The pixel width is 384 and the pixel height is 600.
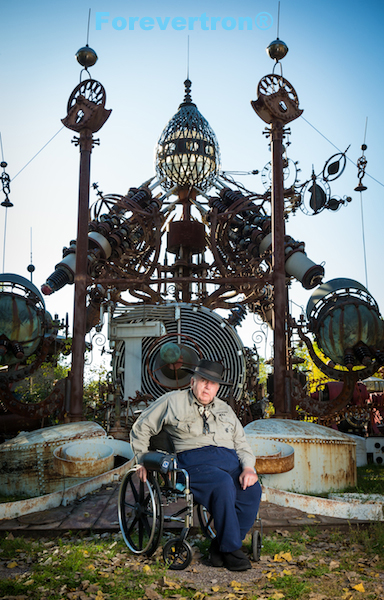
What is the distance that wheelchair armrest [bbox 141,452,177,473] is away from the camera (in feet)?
17.5

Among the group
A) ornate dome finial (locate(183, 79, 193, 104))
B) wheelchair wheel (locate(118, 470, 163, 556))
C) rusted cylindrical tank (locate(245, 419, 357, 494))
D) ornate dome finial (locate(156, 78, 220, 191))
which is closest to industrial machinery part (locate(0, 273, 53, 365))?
rusted cylindrical tank (locate(245, 419, 357, 494))

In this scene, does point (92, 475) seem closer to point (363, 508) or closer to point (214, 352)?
point (363, 508)

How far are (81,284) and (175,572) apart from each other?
1045 centimetres

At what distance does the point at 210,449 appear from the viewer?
5.76 metres

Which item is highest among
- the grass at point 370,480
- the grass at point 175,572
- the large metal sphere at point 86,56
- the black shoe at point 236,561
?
the large metal sphere at point 86,56

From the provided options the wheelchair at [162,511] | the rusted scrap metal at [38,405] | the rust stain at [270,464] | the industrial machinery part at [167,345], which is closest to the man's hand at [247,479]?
the wheelchair at [162,511]

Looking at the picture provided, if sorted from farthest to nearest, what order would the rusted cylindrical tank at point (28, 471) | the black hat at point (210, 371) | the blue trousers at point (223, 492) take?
the rusted cylindrical tank at point (28, 471) < the black hat at point (210, 371) < the blue trousers at point (223, 492)

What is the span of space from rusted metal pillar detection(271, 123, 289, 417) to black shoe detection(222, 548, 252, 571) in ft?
28.1

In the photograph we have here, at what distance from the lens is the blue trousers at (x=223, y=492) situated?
519 cm

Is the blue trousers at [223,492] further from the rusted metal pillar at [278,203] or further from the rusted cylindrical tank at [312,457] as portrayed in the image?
the rusted metal pillar at [278,203]

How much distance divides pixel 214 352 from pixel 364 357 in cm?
512

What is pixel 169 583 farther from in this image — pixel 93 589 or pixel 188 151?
pixel 188 151

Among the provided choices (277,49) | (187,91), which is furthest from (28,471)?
(187,91)

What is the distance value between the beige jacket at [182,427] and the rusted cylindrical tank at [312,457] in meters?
4.34
